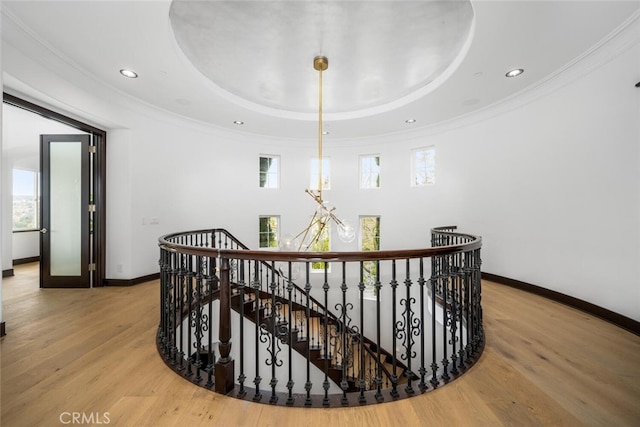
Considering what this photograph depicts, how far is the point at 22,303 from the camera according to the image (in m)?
3.67

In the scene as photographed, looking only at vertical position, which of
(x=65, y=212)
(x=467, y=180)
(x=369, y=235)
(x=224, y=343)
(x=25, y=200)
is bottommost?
(x=224, y=343)

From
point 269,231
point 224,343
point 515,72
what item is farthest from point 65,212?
point 515,72

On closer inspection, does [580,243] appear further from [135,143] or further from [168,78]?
[135,143]

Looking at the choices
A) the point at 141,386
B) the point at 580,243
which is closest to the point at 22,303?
the point at 141,386

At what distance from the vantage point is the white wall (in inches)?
124

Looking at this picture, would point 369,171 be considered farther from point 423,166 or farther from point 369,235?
point 369,235

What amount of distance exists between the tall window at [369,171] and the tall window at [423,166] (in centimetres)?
100

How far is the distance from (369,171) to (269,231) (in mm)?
3299

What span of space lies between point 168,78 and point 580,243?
6323 millimetres

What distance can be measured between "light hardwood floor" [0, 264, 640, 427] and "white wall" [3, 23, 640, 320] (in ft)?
3.82

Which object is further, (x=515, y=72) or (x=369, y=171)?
(x=369, y=171)

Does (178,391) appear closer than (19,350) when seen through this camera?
Yes

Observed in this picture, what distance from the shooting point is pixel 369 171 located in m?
7.34

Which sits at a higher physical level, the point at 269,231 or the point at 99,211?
the point at 99,211
